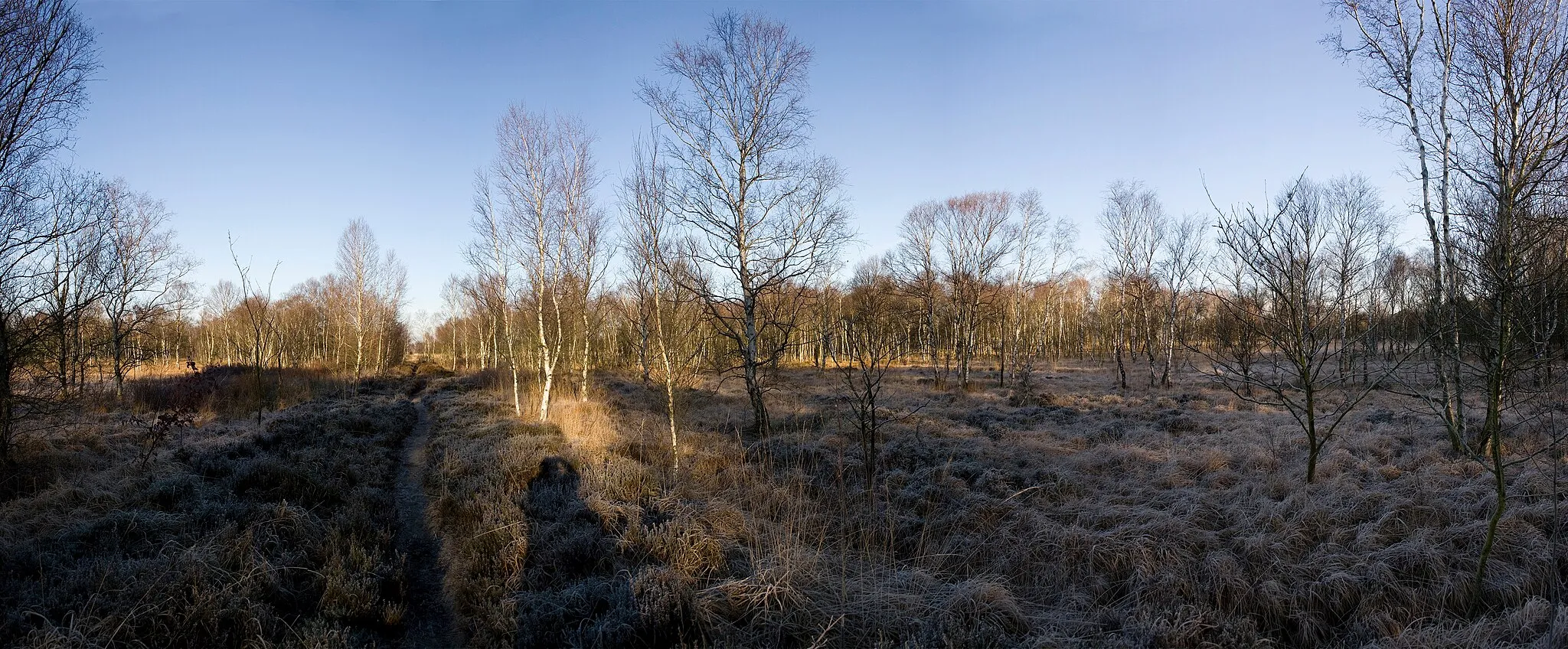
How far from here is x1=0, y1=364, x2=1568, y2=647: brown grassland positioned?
12.7 ft

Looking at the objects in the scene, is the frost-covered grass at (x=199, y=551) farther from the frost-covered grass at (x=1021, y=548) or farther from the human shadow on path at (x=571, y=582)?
the human shadow on path at (x=571, y=582)

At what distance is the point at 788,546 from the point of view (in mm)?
4734

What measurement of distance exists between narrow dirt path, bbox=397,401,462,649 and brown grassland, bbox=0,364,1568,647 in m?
0.12

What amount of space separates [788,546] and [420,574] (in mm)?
3734

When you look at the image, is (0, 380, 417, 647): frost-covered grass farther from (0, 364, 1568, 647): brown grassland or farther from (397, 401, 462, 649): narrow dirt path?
(397, 401, 462, 649): narrow dirt path

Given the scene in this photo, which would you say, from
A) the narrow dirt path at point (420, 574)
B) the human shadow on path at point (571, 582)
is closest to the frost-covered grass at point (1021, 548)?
the human shadow on path at point (571, 582)

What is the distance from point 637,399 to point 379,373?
70.7ft

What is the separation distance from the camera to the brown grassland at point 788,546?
386 cm

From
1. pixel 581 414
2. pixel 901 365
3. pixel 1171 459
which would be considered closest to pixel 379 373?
pixel 581 414

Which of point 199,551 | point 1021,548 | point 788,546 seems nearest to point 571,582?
point 788,546

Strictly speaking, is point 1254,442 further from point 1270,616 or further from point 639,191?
point 639,191

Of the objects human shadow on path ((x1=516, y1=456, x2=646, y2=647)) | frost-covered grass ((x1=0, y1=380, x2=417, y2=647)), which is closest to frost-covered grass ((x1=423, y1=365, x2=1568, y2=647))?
human shadow on path ((x1=516, y1=456, x2=646, y2=647))

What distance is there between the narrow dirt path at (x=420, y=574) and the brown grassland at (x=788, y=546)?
0.12 meters

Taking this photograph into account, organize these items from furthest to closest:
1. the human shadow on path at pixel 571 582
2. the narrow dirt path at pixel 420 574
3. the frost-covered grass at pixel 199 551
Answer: the narrow dirt path at pixel 420 574, the human shadow on path at pixel 571 582, the frost-covered grass at pixel 199 551
